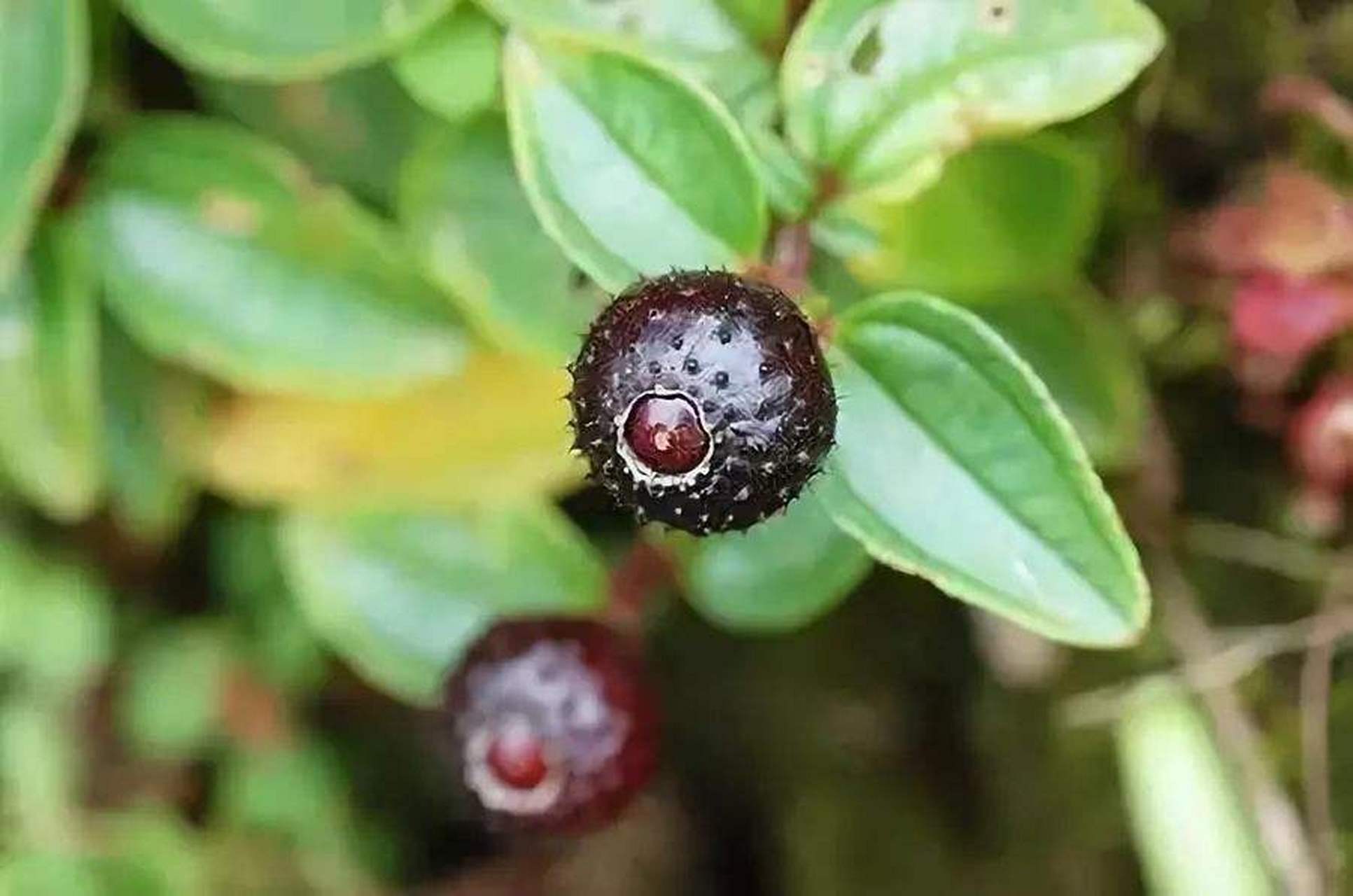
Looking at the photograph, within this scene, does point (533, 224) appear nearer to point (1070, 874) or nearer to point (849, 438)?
point (849, 438)

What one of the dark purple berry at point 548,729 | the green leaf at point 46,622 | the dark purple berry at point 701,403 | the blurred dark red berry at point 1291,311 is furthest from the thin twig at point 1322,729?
the green leaf at point 46,622

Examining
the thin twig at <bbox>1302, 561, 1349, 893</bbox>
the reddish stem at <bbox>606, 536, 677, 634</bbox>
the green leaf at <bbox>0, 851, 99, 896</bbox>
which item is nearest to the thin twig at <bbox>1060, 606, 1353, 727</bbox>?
the thin twig at <bbox>1302, 561, 1349, 893</bbox>

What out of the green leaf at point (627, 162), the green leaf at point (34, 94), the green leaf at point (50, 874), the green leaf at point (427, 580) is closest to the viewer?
the green leaf at point (627, 162)

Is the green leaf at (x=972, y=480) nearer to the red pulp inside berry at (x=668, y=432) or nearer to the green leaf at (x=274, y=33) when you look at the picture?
the red pulp inside berry at (x=668, y=432)

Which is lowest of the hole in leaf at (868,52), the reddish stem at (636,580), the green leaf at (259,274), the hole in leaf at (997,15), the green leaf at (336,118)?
the reddish stem at (636,580)

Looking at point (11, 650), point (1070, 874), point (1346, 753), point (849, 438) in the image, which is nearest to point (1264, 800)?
point (1346, 753)

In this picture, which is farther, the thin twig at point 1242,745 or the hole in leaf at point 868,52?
the thin twig at point 1242,745
